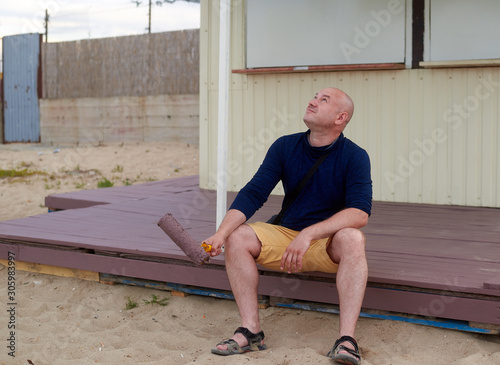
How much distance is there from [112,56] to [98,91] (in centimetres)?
84

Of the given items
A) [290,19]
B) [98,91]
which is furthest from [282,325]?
[98,91]

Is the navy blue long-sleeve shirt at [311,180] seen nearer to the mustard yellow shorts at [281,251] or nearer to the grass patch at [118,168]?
the mustard yellow shorts at [281,251]

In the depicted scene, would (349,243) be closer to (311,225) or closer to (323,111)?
(311,225)

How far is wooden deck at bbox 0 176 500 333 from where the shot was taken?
9.45 feet

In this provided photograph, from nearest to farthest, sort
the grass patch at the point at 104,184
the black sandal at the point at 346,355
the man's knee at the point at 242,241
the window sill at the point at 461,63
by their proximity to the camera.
→ 1. the black sandal at the point at 346,355
2. the man's knee at the point at 242,241
3. the window sill at the point at 461,63
4. the grass patch at the point at 104,184

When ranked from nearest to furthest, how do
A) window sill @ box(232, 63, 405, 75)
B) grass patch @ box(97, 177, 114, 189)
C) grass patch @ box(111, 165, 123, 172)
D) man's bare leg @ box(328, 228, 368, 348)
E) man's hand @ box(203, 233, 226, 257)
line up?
man's bare leg @ box(328, 228, 368, 348), man's hand @ box(203, 233, 226, 257), window sill @ box(232, 63, 405, 75), grass patch @ box(97, 177, 114, 189), grass patch @ box(111, 165, 123, 172)

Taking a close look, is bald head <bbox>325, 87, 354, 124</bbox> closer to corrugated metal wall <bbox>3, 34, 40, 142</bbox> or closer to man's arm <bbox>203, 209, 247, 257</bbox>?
man's arm <bbox>203, 209, 247, 257</bbox>

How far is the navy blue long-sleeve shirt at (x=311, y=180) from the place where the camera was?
112 inches

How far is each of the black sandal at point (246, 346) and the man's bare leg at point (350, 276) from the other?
0.42 metres

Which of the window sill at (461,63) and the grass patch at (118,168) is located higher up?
the window sill at (461,63)

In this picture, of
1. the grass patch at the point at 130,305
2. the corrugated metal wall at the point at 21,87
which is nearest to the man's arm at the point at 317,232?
the grass patch at the point at 130,305

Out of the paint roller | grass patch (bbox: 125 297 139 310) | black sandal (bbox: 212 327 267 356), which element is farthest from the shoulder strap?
grass patch (bbox: 125 297 139 310)

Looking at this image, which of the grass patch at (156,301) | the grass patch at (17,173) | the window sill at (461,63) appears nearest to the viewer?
the grass patch at (156,301)

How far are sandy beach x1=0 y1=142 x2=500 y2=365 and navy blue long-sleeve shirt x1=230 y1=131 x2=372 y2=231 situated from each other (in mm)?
576
